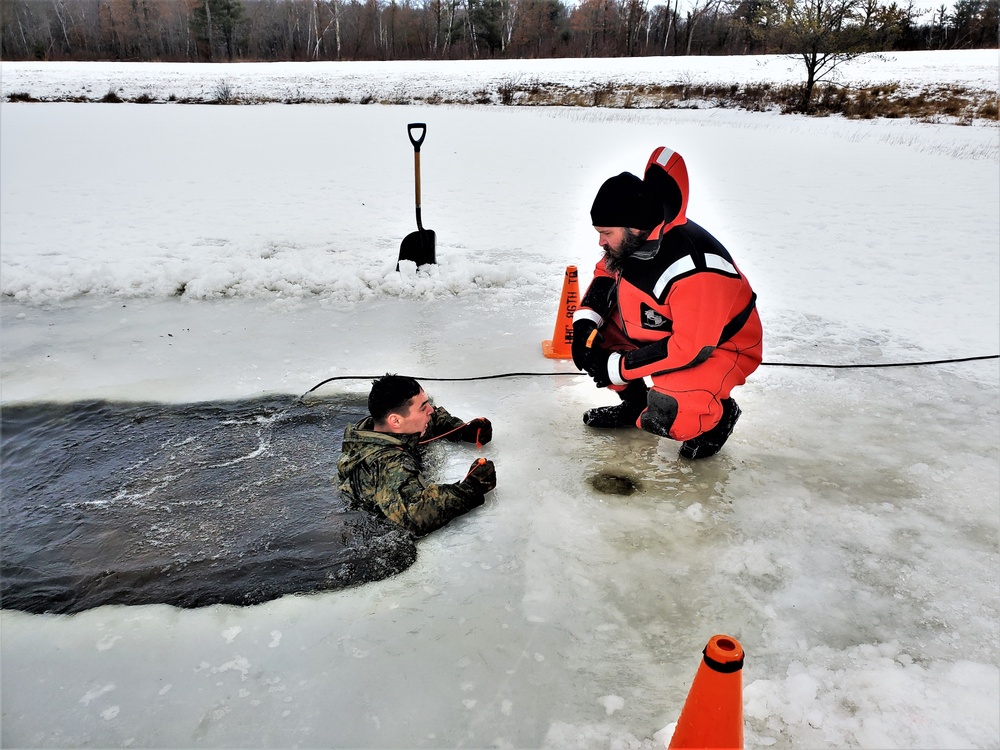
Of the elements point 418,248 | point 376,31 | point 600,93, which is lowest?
point 418,248

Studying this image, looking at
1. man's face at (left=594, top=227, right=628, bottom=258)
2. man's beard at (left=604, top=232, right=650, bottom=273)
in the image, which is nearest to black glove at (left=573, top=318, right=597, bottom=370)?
man's beard at (left=604, top=232, right=650, bottom=273)

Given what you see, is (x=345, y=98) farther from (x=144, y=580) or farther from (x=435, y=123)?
(x=144, y=580)

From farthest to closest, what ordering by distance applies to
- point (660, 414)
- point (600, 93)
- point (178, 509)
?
point (600, 93), point (660, 414), point (178, 509)

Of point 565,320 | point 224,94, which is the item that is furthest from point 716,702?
point 224,94

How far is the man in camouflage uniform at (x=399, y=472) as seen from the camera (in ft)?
9.16

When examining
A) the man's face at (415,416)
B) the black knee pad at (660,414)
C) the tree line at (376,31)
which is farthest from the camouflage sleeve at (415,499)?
the tree line at (376,31)

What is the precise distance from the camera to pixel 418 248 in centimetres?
636

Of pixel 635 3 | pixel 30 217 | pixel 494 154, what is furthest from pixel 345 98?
pixel 635 3

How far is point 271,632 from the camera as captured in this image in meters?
2.27

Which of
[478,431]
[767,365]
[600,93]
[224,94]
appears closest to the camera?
[478,431]

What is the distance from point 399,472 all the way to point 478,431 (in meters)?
0.72

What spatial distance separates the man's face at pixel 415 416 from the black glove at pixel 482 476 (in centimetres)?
37

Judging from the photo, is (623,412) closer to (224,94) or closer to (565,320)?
(565,320)

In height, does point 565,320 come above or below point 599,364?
below
